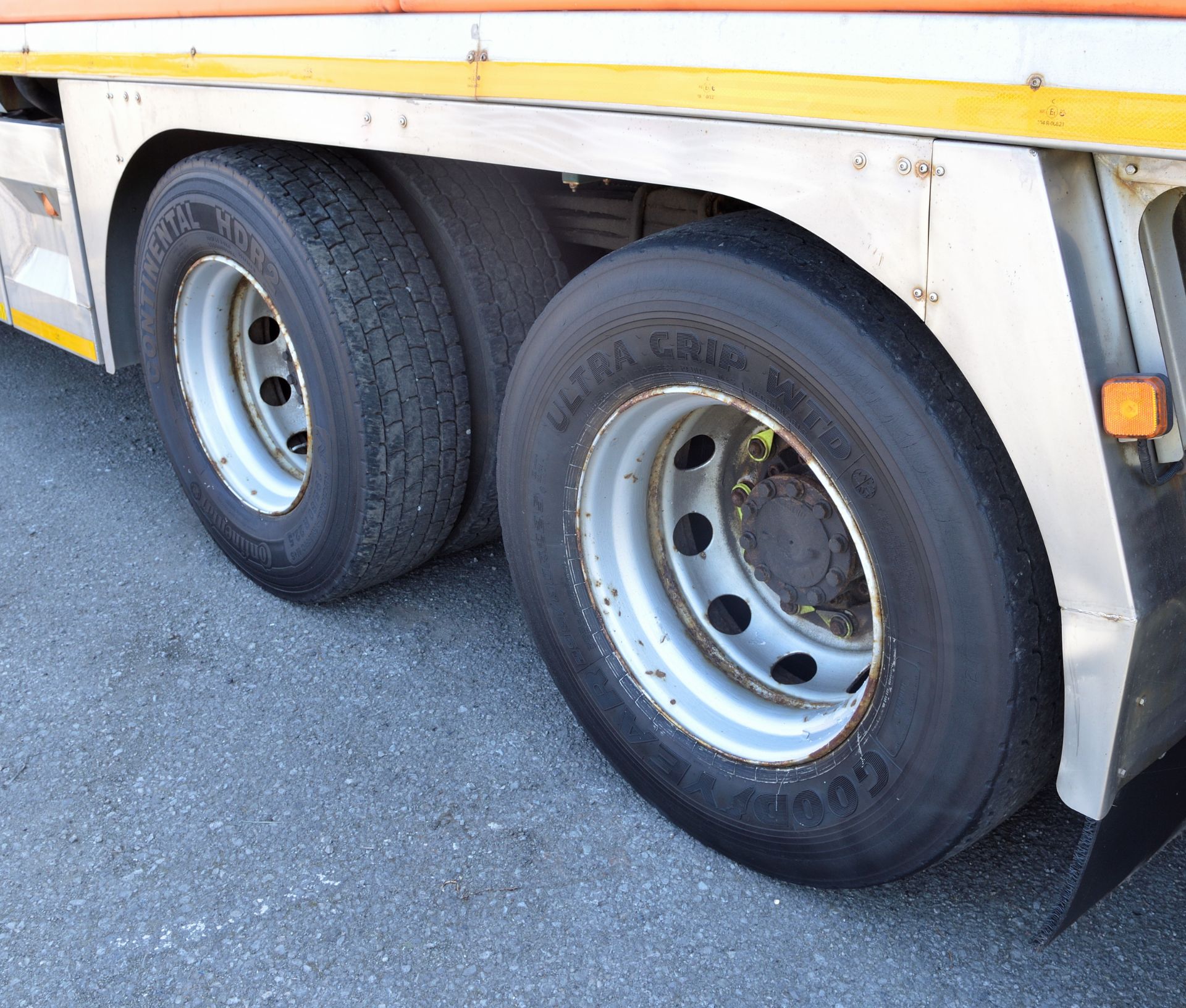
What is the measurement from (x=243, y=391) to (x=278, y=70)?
1.05 m

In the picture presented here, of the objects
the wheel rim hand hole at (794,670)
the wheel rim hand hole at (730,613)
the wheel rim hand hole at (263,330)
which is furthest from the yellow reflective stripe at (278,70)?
the wheel rim hand hole at (794,670)

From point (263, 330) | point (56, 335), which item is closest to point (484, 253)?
point (263, 330)

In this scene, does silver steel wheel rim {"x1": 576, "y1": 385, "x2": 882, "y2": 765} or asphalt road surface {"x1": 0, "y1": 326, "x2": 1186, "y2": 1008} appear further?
silver steel wheel rim {"x1": 576, "y1": 385, "x2": 882, "y2": 765}

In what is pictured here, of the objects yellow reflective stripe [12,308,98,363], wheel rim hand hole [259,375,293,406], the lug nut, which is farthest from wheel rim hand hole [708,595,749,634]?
yellow reflective stripe [12,308,98,363]

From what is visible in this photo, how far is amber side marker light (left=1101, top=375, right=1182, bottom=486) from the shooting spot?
1.27 m

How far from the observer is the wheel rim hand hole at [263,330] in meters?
2.93

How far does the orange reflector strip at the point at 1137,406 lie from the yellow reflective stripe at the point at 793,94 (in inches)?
10.6

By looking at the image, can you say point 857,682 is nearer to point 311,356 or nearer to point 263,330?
point 311,356

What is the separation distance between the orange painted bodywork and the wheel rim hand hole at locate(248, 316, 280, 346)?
779 millimetres

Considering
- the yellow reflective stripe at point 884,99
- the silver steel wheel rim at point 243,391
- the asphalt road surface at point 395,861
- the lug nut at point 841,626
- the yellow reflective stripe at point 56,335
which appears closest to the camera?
the yellow reflective stripe at point 884,99

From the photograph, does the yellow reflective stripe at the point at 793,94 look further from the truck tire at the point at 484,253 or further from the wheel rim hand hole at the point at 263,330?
the wheel rim hand hole at the point at 263,330

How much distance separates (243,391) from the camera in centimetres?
297

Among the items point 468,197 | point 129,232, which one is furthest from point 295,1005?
point 129,232

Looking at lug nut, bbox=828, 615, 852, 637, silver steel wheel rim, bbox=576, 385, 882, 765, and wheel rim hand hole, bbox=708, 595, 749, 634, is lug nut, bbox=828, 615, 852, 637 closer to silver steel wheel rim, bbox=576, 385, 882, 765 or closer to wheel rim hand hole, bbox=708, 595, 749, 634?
silver steel wheel rim, bbox=576, 385, 882, 765
